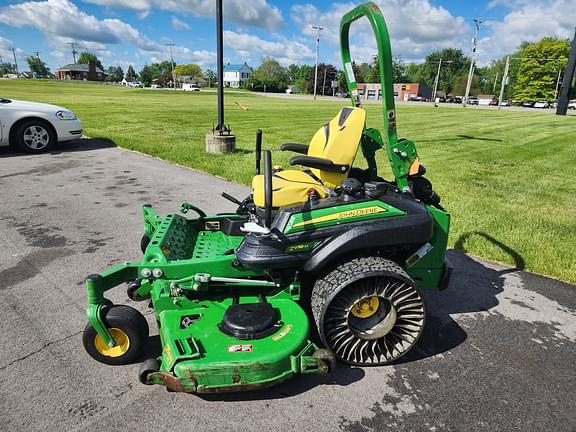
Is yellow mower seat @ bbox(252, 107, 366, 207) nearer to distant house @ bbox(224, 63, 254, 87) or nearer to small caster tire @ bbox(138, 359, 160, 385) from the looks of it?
small caster tire @ bbox(138, 359, 160, 385)

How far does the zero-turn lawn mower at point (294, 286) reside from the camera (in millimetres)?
2463

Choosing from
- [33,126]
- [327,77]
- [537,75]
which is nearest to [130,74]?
[327,77]

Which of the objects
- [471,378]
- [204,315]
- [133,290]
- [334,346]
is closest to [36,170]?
[133,290]

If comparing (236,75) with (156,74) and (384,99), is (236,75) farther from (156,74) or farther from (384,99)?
(384,99)

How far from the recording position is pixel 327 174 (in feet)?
11.2

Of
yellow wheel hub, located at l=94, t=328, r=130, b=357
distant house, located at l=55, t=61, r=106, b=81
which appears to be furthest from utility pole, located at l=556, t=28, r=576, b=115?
distant house, located at l=55, t=61, r=106, b=81

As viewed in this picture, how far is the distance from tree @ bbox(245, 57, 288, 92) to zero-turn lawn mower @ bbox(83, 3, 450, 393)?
4285 inches

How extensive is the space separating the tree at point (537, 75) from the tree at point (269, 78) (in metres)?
55.8

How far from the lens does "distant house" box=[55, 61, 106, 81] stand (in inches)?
5694

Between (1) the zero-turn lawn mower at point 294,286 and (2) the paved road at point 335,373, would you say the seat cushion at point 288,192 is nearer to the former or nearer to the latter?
(1) the zero-turn lawn mower at point 294,286

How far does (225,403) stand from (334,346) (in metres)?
0.77

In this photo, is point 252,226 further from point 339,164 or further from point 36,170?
point 36,170

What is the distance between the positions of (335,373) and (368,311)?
458 mm

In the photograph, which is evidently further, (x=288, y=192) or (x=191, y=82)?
(x=191, y=82)
